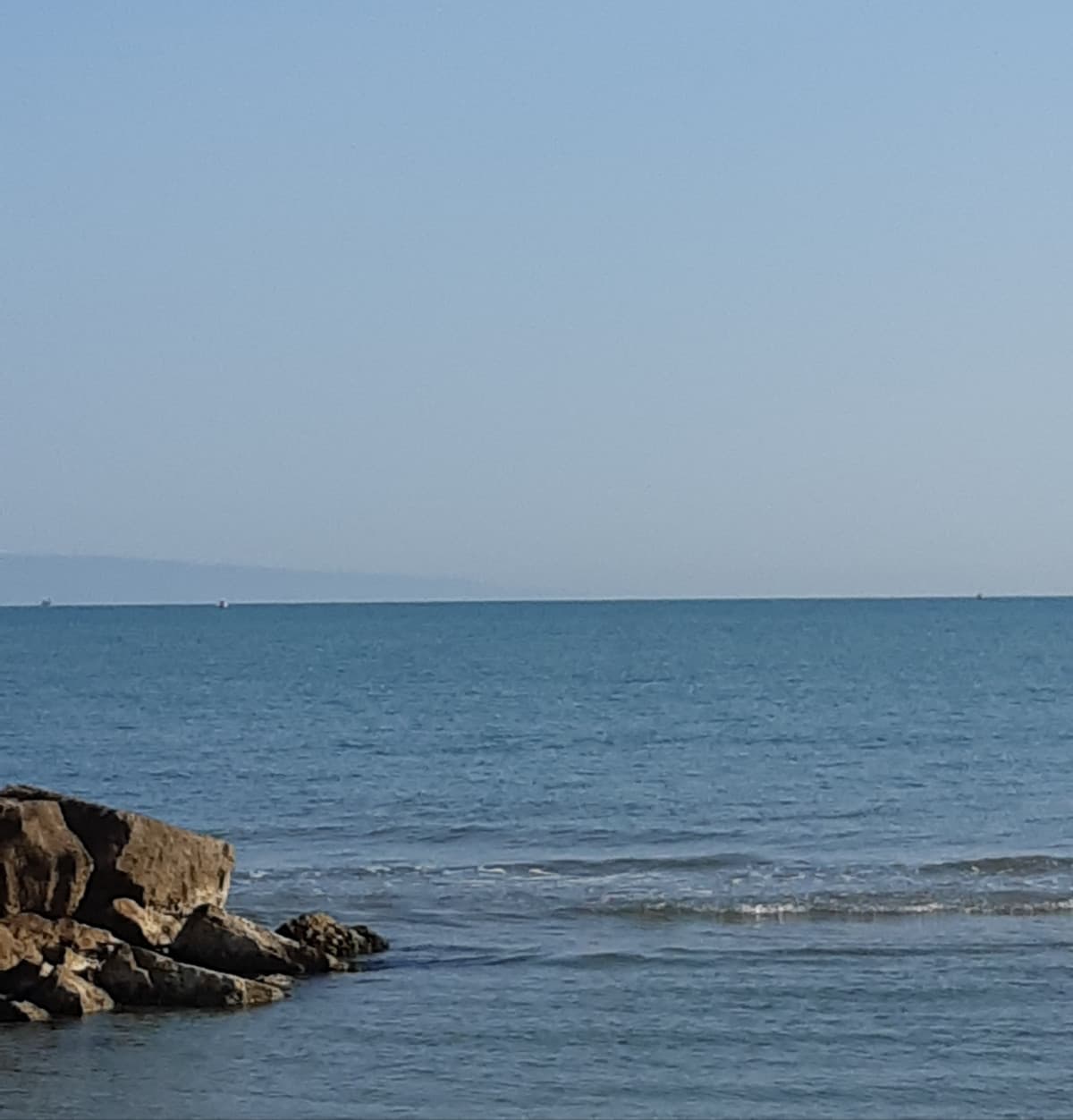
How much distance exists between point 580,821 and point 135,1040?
19.7 m

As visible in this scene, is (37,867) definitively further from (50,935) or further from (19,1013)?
(19,1013)

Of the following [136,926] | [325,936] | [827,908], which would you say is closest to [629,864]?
[827,908]

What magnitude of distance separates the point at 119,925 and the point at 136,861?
73cm

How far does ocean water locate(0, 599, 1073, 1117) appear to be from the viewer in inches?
746

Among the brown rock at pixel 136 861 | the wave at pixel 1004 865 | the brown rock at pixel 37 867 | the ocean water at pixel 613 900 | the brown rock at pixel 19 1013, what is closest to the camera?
the ocean water at pixel 613 900

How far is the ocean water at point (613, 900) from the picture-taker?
1895cm

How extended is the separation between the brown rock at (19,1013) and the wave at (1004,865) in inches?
602

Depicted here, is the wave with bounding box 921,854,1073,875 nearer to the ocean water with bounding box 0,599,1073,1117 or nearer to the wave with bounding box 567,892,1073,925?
the ocean water with bounding box 0,599,1073,1117

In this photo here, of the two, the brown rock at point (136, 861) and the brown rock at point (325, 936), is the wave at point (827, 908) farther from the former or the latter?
the brown rock at point (136, 861)

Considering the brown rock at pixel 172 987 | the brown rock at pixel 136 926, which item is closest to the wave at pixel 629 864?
the brown rock at pixel 136 926

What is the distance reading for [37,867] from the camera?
2262cm

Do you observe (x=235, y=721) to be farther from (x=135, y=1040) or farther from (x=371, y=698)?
(x=135, y=1040)

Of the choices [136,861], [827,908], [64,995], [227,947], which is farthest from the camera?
[827,908]

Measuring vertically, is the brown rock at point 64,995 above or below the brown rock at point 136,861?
below
